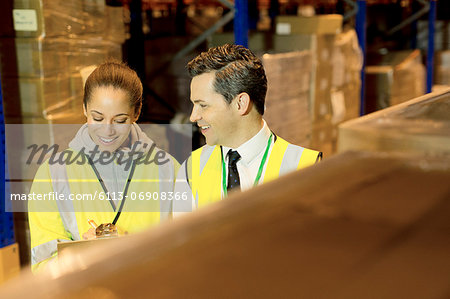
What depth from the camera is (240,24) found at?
12.6ft

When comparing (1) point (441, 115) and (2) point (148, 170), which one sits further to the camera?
(2) point (148, 170)

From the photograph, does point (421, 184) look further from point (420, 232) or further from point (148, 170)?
point (148, 170)

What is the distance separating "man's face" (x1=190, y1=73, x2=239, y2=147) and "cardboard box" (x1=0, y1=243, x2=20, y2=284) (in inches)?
75.7

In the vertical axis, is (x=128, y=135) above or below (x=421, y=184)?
below

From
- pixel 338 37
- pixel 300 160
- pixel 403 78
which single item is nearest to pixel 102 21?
pixel 300 160

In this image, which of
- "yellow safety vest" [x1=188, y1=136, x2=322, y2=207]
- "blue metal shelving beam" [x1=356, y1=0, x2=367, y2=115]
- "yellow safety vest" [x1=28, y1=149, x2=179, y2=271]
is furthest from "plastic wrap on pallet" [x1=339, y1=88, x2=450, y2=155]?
"blue metal shelving beam" [x1=356, y1=0, x2=367, y2=115]

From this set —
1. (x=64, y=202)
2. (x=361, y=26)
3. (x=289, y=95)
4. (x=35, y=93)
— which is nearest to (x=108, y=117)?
(x=64, y=202)

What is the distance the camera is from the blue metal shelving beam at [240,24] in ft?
12.5

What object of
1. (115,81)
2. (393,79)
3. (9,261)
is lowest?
(9,261)

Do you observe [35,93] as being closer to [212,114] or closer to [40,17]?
[40,17]

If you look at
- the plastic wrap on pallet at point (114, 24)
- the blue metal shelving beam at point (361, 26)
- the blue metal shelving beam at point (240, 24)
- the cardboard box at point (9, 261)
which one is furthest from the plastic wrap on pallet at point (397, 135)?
the blue metal shelving beam at point (361, 26)

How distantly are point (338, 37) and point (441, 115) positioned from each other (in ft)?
15.1

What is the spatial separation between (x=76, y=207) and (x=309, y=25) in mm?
3474

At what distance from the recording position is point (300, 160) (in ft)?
7.07
